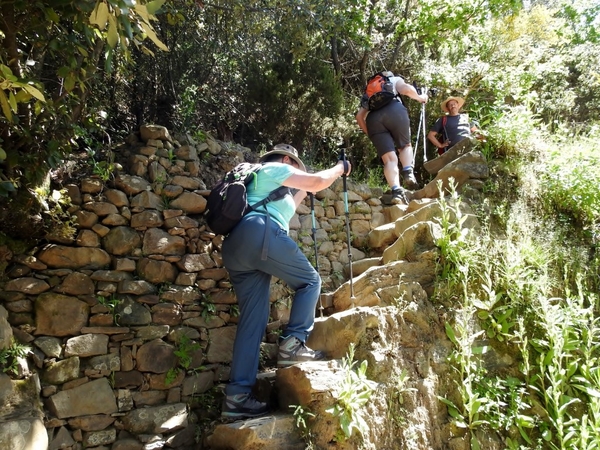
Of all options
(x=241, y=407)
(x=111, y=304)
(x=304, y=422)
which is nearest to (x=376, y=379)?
(x=304, y=422)

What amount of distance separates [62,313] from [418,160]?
5599 mm

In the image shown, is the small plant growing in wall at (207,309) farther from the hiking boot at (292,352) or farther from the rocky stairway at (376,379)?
the hiking boot at (292,352)

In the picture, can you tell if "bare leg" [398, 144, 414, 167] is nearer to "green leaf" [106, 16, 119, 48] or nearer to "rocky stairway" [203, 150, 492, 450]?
"rocky stairway" [203, 150, 492, 450]

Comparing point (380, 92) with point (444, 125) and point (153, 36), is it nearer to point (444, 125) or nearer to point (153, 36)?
point (444, 125)

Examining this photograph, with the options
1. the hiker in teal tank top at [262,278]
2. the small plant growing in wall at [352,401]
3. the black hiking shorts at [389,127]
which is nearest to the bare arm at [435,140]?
the black hiking shorts at [389,127]

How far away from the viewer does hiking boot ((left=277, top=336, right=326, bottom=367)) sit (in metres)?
3.54

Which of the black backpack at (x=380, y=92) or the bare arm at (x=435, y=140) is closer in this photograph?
the black backpack at (x=380, y=92)

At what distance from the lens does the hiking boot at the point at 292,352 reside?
3535 mm

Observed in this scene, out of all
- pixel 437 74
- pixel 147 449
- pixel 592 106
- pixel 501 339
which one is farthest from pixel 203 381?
pixel 592 106

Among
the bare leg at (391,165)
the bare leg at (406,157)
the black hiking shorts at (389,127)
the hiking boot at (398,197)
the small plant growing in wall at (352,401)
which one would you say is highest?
the black hiking shorts at (389,127)

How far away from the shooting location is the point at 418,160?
746 cm

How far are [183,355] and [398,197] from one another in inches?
124

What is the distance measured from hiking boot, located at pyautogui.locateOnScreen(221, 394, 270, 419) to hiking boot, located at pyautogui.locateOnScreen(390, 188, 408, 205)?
3202mm

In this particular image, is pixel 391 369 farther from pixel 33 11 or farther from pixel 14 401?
pixel 33 11
